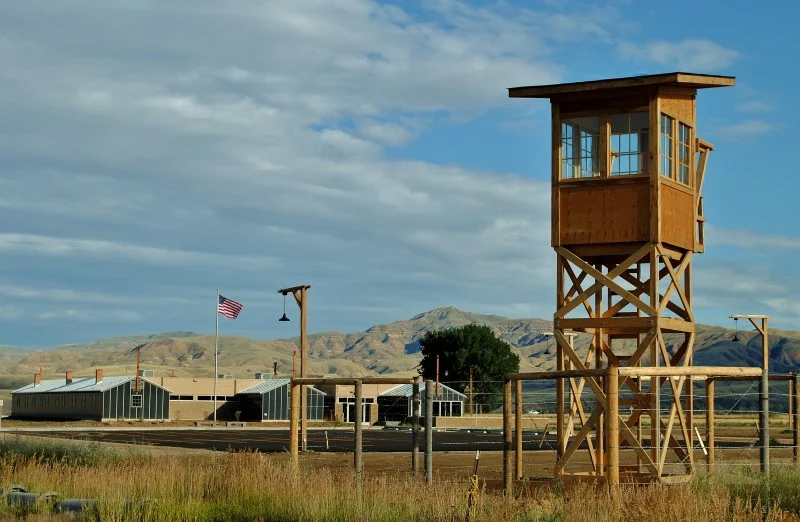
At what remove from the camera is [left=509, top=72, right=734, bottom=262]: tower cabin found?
82.1 feet

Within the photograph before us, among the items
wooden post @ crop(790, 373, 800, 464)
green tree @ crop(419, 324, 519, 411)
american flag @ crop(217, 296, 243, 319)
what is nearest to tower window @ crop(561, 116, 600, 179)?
wooden post @ crop(790, 373, 800, 464)

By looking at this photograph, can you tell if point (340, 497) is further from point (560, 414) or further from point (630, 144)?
point (630, 144)

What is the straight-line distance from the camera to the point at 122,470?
21719 mm

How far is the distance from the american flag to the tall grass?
1983 inches

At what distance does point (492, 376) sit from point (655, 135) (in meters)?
96.5

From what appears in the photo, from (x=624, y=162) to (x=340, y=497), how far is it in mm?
11920

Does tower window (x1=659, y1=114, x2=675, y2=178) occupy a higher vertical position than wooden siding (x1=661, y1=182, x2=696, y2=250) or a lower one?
higher

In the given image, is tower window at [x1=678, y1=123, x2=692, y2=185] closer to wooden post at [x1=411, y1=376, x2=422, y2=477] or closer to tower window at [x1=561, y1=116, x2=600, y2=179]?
tower window at [x1=561, y1=116, x2=600, y2=179]

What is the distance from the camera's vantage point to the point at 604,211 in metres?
25.4

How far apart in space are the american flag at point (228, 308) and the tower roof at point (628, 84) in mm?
48457

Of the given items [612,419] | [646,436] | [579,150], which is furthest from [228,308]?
[612,419]

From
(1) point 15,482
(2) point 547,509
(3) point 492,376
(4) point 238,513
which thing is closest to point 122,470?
(1) point 15,482

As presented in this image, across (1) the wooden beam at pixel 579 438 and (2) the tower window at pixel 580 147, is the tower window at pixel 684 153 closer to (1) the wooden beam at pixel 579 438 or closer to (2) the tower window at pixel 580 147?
(2) the tower window at pixel 580 147

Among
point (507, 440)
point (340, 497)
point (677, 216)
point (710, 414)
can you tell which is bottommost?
point (340, 497)
